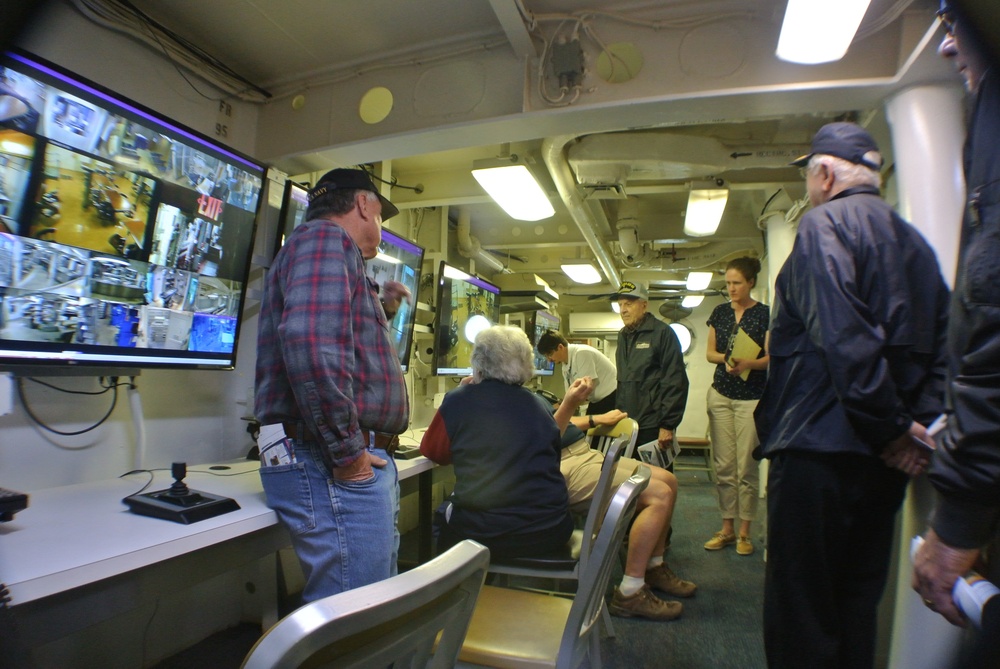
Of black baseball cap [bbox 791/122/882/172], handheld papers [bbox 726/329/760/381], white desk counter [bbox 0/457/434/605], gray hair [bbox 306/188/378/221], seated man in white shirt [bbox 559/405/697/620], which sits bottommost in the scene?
seated man in white shirt [bbox 559/405/697/620]

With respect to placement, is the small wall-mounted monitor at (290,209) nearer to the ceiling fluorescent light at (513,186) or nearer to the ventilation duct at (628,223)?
the ceiling fluorescent light at (513,186)

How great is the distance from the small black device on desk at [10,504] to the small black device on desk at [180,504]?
25 centimetres

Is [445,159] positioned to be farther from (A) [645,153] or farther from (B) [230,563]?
(B) [230,563]

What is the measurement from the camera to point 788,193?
3.62 meters

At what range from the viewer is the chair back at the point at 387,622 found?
422mm

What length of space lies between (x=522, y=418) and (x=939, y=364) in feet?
3.87

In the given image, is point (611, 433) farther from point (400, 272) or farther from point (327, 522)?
point (327, 522)

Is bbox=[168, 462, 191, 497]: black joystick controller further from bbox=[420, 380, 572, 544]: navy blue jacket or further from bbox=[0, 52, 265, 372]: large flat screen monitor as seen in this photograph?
bbox=[420, 380, 572, 544]: navy blue jacket

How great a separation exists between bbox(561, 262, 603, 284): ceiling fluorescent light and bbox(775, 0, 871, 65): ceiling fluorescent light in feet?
12.5

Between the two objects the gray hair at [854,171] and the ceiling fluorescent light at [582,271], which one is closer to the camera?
the gray hair at [854,171]

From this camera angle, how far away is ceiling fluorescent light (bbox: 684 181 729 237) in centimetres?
329

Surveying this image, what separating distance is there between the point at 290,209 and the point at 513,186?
4.58 feet

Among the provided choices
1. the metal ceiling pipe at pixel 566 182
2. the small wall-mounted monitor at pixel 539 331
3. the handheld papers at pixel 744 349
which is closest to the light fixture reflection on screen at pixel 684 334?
the small wall-mounted monitor at pixel 539 331

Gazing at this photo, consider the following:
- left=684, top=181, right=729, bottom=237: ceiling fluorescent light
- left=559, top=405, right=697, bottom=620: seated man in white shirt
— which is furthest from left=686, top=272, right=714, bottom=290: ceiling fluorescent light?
left=559, top=405, right=697, bottom=620: seated man in white shirt
